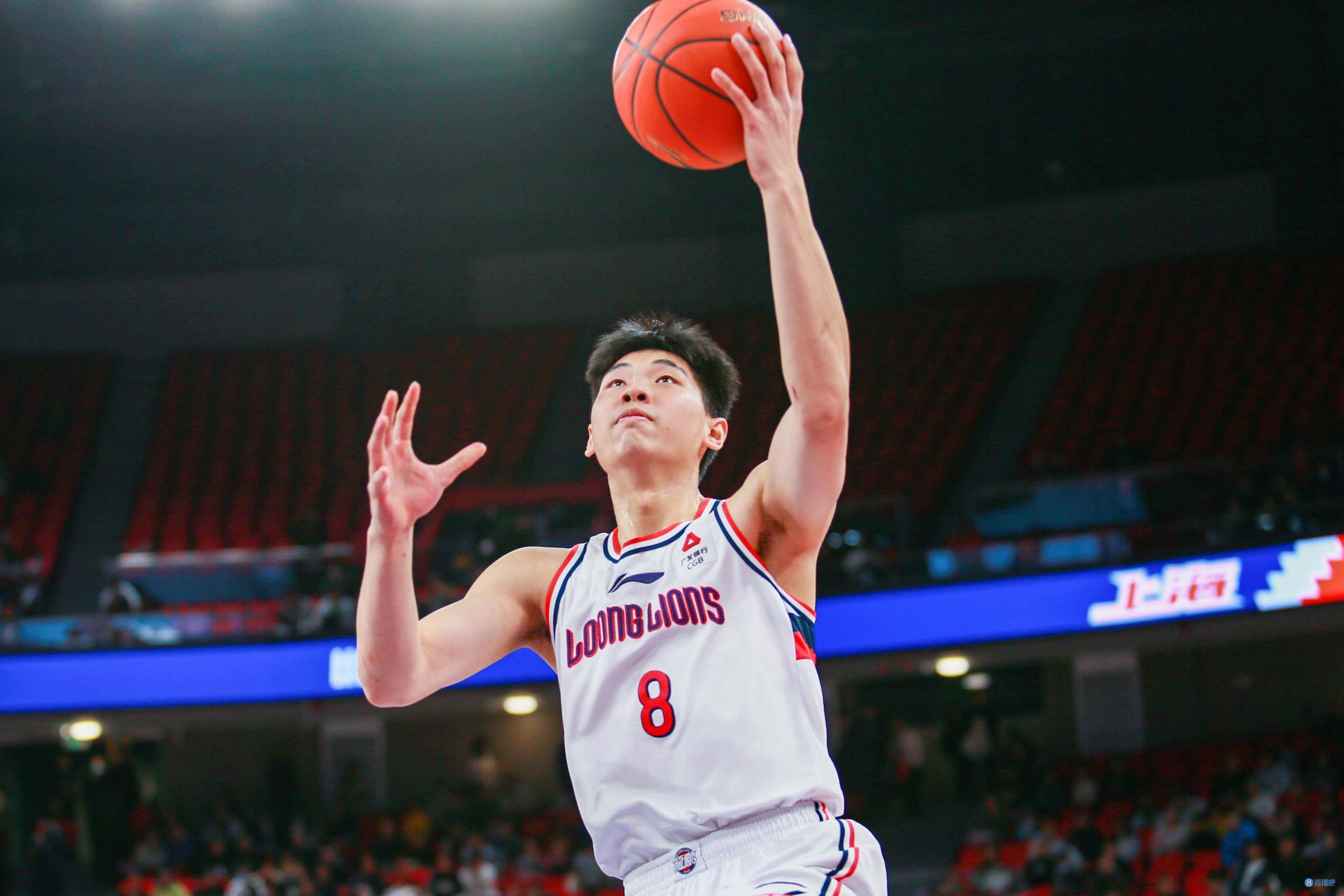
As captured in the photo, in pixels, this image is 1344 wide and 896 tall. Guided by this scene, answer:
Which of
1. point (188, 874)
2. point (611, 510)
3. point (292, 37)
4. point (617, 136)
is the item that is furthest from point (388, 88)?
point (188, 874)

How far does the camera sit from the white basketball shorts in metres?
2.44

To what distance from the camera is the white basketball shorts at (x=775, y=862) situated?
2.44 m

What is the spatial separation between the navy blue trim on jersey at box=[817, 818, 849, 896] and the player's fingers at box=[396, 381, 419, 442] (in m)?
1.13

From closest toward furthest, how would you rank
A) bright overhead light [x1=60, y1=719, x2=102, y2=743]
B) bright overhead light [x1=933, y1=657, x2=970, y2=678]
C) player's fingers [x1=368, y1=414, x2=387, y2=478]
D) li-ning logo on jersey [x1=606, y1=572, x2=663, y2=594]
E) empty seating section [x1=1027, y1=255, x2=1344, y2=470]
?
player's fingers [x1=368, y1=414, x2=387, y2=478]
li-ning logo on jersey [x1=606, y1=572, x2=663, y2=594]
bright overhead light [x1=933, y1=657, x2=970, y2=678]
bright overhead light [x1=60, y1=719, x2=102, y2=743]
empty seating section [x1=1027, y1=255, x2=1344, y2=470]

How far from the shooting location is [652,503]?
2922 mm

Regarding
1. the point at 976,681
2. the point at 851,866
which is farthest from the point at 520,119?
the point at 851,866

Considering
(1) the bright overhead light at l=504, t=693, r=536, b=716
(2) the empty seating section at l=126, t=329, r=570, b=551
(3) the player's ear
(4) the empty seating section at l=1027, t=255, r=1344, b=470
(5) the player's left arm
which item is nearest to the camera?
(5) the player's left arm

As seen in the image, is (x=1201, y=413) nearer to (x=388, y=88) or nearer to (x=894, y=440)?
(x=894, y=440)

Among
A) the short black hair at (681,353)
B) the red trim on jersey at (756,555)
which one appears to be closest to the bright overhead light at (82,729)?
the short black hair at (681,353)

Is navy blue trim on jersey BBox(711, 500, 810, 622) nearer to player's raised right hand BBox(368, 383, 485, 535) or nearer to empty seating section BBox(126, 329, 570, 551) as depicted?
player's raised right hand BBox(368, 383, 485, 535)

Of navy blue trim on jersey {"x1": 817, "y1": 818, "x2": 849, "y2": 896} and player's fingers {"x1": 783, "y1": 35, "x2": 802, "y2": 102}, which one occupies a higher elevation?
player's fingers {"x1": 783, "y1": 35, "x2": 802, "y2": 102}

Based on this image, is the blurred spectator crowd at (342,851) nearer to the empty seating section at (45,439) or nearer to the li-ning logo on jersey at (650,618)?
the empty seating section at (45,439)

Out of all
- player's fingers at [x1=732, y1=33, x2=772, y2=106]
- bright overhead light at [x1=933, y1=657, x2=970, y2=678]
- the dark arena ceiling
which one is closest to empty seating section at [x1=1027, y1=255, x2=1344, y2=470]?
the dark arena ceiling

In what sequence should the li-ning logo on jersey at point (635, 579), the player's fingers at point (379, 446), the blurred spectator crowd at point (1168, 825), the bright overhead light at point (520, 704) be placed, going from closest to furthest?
the player's fingers at point (379, 446) → the li-ning logo on jersey at point (635, 579) → the blurred spectator crowd at point (1168, 825) → the bright overhead light at point (520, 704)
